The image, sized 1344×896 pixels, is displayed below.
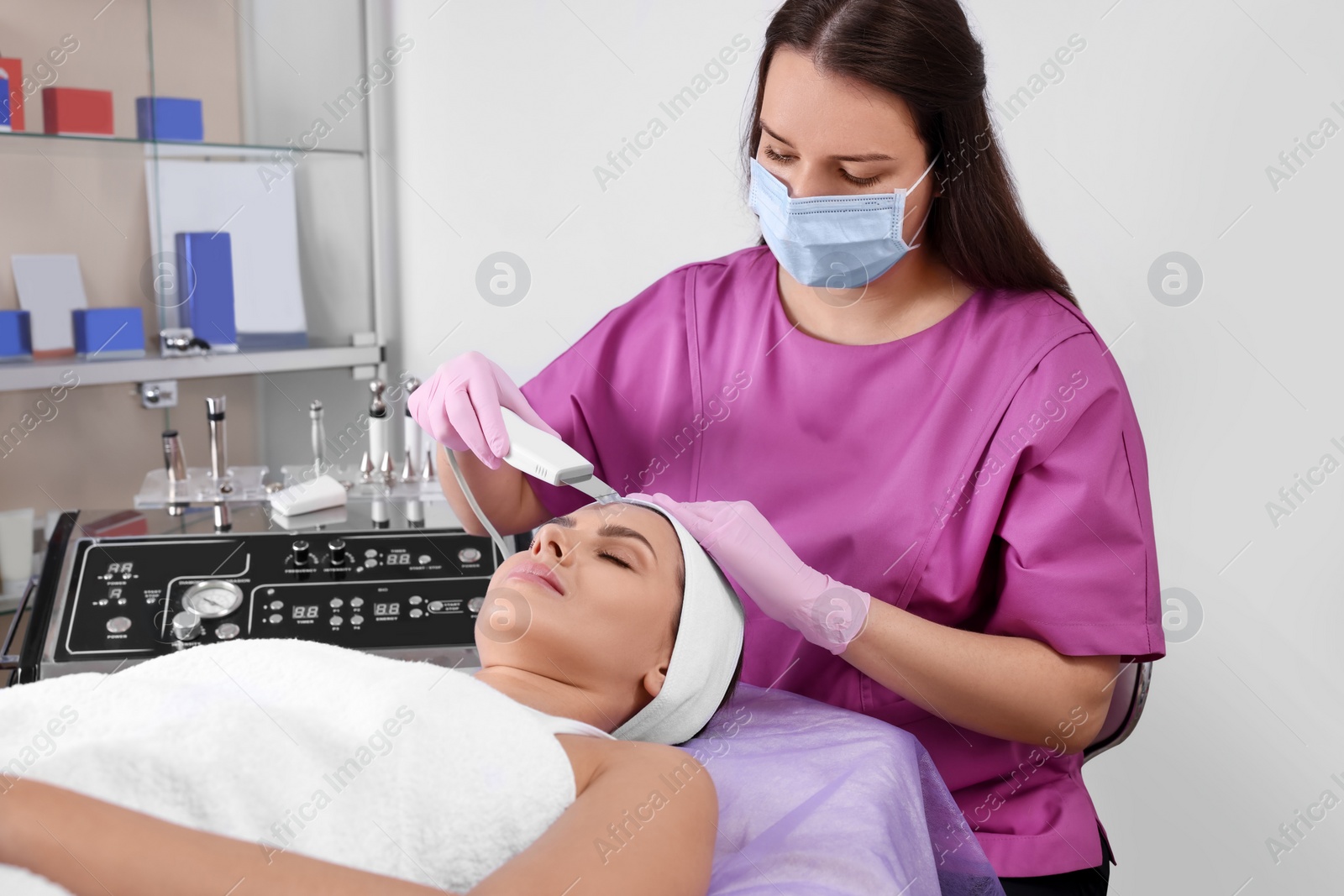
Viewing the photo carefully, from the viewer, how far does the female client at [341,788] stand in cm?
71

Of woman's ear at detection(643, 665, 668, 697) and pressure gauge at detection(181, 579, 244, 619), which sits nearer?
woman's ear at detection(643, 665, 668, 697)

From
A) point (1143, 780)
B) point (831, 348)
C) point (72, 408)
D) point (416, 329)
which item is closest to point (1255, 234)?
point (831, 348)

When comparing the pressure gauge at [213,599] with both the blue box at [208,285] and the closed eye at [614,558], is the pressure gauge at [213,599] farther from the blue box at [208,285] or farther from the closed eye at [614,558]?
the blue box at [208,285]

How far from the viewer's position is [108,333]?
2254 millimetres

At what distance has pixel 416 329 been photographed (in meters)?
2.55

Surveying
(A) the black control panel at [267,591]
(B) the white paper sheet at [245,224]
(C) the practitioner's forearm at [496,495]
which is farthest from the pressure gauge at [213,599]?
(B) the white paper sheet at [245,224]

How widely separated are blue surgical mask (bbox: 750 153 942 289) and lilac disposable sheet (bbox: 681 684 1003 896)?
0.53m

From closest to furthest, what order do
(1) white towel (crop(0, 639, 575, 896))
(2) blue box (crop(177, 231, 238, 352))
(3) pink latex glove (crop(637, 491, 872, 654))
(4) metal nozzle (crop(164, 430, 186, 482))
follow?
1. (1) white towel (crop(0, 639, 575, 896))
2. (3) pink latex glove (crop(637, 491, 872, 654))
3. (4) metal nozzle (crop(164, 430, 186, 482))
4. (2) blue box (crop(177, 231, 238, 352))

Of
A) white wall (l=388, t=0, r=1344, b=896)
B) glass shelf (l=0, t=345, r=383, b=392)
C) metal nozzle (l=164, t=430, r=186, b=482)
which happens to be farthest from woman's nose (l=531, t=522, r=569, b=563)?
glass shelf (l=0, t=345, r=383, b=392)

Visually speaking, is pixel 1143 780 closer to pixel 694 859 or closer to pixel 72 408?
pixel 694 859

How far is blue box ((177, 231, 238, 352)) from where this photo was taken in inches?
92.1

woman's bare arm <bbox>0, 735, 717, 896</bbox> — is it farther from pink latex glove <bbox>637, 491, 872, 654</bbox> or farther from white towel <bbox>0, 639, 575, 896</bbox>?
pink latex glove <bbox>637, 491, 872, 654</bbox>

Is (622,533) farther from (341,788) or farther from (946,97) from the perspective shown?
(946,97)

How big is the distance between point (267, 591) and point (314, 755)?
0.76 meters
